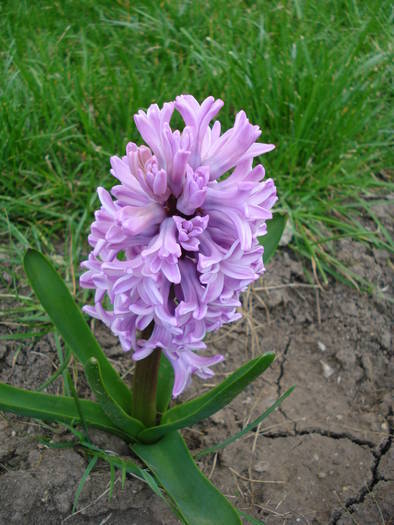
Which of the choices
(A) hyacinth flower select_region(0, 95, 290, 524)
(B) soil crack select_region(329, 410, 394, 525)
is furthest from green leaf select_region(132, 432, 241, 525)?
(B) soil crack select_region(329, 410, 394, 525)

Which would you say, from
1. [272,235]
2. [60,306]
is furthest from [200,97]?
[60,306]

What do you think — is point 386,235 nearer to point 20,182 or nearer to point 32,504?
point 20,182

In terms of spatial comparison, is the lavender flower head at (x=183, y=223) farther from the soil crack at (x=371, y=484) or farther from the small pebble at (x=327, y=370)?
the small pebble at (x=327, y=370)

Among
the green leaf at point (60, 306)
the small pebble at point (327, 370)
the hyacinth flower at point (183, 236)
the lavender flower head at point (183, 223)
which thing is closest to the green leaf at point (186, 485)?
the hyacinth flower at point (183, 236)

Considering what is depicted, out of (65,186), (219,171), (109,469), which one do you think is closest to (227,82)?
(65,186)

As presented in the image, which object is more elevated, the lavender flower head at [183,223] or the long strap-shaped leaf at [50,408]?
the lavender flower head at [183,223]
